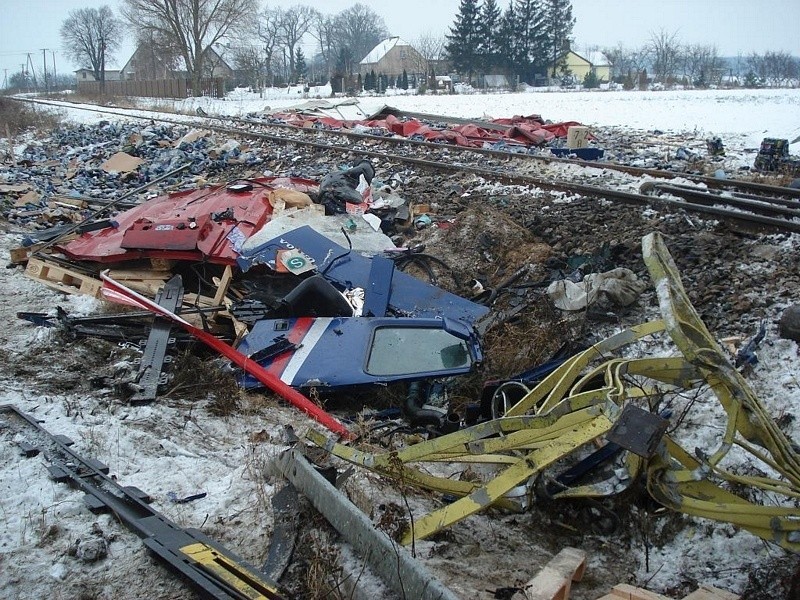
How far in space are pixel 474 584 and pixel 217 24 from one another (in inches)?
2082

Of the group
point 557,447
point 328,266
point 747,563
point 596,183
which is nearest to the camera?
point 557,447

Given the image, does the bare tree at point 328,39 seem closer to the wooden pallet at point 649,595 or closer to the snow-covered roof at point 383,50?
the snow-covered roof at point 383,50

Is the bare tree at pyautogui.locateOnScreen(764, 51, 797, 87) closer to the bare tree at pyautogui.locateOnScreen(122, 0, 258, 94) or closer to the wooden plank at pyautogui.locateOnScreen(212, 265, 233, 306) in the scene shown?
the bare tree at pyautogui.locateOnScreen(122, 0, 258, 94)

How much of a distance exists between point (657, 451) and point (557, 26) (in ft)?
223

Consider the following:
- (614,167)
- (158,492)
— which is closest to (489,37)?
(614,167)

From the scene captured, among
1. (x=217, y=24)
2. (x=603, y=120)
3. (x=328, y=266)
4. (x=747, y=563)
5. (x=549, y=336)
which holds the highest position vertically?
(x=217, y=24)

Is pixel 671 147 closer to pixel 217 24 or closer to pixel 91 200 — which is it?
pixel 91 200

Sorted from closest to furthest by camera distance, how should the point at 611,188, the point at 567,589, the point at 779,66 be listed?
the point at 567,589
the point at 611,188
the point at 779,66

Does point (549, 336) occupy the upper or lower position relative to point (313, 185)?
lower

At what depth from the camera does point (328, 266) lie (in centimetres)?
725

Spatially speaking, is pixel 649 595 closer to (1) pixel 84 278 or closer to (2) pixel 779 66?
(1) pixel 84 278

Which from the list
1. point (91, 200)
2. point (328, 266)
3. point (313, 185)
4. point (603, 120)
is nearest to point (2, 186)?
point (91, 200)

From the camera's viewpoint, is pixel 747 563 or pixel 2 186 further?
pixel 2 186

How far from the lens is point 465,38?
61.4 m
